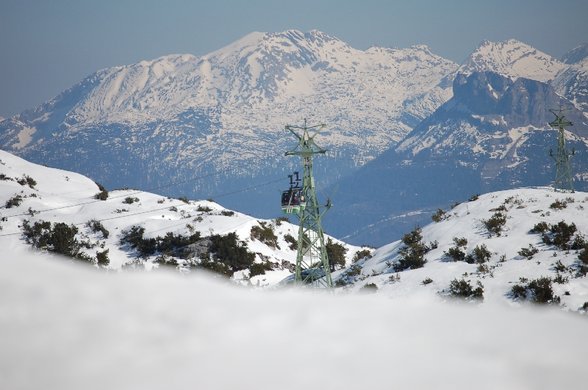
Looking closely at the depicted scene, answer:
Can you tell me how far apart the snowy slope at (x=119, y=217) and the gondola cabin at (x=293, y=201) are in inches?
363

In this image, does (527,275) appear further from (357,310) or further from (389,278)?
(357,310)

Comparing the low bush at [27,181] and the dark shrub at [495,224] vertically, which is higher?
the low bush at [27,181]

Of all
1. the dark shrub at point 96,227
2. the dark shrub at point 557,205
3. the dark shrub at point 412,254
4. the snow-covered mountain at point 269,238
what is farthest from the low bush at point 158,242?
the dark shrub at point 557,205

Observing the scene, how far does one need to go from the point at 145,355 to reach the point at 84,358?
0.64 metres

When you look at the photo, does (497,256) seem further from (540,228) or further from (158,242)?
(158,242)

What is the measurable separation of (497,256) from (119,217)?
40.6m

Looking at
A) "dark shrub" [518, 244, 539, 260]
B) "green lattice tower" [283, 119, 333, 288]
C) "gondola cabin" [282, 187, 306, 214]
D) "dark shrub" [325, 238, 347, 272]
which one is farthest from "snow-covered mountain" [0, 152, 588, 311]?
Result: "gondola cabin" [282, 187, 306, 214]

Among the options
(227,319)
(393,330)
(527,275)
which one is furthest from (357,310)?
(527,275)

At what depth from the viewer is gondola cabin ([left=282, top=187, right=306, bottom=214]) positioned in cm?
4409

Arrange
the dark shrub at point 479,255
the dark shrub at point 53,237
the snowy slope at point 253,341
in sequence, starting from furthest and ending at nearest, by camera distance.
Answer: the dark shrub at point 53,237 < the dark shrub at point 479,255 < the snowy slope at point 253,341

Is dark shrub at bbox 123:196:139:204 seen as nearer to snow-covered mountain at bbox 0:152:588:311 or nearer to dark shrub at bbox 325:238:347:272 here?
snow-covered mountain at bbox 0:152:588:311

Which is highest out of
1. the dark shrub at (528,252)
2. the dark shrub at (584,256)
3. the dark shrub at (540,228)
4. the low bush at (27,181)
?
the low bush at (27,181)

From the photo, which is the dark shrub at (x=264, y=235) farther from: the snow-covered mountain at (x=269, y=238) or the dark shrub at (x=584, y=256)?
the dark shrub at (x=584, y=256)

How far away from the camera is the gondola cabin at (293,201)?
44.1 meters
